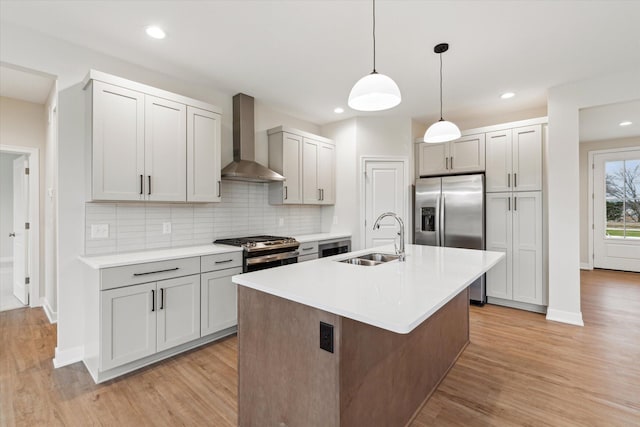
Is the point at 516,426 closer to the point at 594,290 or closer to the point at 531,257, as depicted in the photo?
the point at 531,257

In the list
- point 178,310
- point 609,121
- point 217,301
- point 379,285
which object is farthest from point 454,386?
point 609,121

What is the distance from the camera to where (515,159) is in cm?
390

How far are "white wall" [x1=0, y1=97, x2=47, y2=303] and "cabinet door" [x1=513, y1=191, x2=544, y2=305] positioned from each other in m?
6.05

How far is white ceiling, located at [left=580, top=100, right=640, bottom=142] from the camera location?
3.93 metres

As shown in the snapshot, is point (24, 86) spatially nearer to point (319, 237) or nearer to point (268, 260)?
point (268, 260)

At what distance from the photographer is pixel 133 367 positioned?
245cm

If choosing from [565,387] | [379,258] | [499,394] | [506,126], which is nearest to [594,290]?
[506,126]

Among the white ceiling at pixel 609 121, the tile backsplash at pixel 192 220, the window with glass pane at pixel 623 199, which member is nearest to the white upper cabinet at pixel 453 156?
the white ceiling at pixel 609 121

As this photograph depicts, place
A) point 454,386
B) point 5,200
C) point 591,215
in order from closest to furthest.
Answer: point 454,386 → point 591,215 → point 5,200

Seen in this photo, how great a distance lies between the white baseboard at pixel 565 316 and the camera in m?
3.37

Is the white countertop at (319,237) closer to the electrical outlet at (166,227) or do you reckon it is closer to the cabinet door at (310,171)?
the cabinet door at (310,171)

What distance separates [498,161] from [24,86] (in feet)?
18.5

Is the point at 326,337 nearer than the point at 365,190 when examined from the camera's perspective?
Yes

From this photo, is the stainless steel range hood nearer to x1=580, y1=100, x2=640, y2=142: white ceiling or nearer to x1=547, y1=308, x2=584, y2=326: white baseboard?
x1=547, y1=308, x2=584, y2=326: white baseboard
